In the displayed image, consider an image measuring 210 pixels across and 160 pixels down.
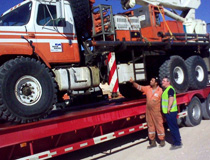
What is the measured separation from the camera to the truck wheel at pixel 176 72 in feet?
27.7

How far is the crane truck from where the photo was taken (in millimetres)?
5145

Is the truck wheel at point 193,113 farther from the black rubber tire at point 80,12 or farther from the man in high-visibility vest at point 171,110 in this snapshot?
the black rubber tire at point 80,12

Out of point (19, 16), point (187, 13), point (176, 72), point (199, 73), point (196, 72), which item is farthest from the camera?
point (187, 13)

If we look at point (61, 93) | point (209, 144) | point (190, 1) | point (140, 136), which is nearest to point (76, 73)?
point (61, 93)

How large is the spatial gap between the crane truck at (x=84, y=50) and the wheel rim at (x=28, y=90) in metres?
0.02

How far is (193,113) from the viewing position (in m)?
8.67

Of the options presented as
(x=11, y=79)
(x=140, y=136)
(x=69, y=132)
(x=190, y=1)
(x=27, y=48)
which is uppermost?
(x=190, y=1)

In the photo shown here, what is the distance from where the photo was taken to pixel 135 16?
8.79 meters

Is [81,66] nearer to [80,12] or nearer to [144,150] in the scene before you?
[80,12]

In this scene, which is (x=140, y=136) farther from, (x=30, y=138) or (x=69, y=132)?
(x=30, y=138)

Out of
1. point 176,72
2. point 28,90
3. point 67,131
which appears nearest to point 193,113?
point 176,72

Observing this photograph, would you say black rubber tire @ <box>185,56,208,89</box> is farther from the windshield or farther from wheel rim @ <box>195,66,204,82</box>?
the windshield

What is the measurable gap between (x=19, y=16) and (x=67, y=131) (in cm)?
276

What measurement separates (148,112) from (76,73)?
77.4 inches
